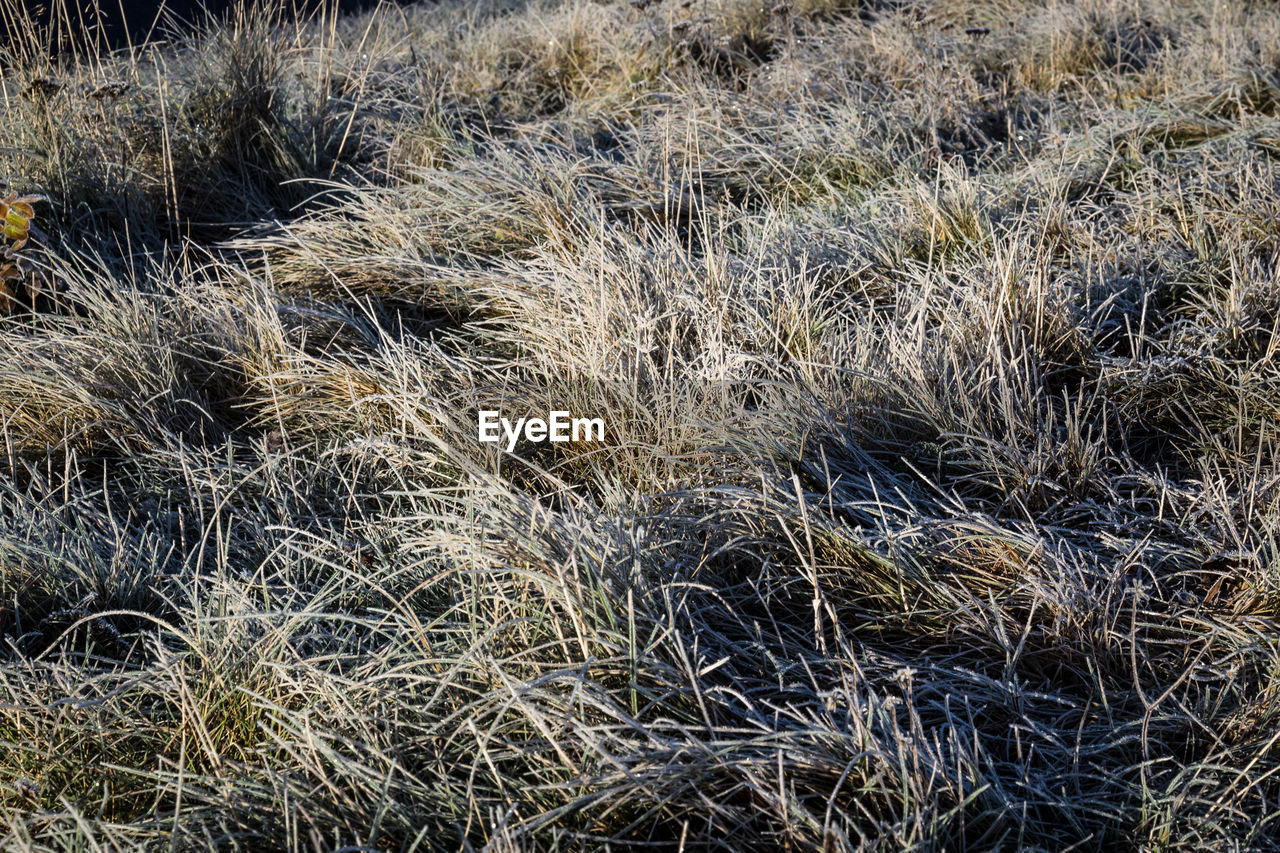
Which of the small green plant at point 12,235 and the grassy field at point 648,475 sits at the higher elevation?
the small green plant at point 12,235

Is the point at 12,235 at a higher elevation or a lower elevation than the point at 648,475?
higher

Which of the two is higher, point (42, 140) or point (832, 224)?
point (42, 140)

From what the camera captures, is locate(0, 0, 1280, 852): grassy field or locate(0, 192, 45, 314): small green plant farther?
locate(0, 192, 45, 314): small green plant

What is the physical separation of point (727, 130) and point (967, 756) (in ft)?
9.15

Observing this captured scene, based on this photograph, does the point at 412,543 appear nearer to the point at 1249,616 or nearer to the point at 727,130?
the point at 1249,616

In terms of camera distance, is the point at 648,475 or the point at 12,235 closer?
the point at 648,475

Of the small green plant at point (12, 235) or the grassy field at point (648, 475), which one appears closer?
the grassy field at point (648, 475)

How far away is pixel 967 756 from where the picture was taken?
139 cm

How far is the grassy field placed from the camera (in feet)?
4.58

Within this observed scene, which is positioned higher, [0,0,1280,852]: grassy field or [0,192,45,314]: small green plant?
[0,192,45,314]: small green plant

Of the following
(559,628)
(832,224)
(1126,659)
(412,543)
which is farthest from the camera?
(832,224)

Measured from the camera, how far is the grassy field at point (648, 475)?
4.58ft

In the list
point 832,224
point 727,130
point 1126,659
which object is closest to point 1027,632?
point 1126,659

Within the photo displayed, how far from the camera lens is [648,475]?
208 centimetres
